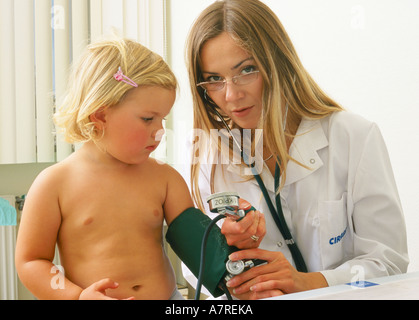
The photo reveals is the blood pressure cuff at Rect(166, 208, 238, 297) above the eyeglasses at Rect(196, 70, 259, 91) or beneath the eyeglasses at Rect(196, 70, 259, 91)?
beneath

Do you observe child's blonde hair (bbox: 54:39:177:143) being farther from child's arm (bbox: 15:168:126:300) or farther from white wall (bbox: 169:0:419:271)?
white wall (bbox: 169:0:419:271)

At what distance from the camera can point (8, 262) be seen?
1172 mm

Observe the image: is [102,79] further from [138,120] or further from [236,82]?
[236,82]

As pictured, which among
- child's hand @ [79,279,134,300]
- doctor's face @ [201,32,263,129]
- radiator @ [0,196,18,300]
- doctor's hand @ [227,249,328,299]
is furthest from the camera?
radiator @ [0,196,18,300]

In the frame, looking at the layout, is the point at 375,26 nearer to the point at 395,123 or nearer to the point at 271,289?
the point at 395,123

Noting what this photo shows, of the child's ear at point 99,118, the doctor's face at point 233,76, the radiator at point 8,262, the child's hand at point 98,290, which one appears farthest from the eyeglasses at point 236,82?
the radiator at point 8,262

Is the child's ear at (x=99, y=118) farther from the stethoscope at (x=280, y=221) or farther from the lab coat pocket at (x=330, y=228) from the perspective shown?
the lab coat pocket at (x=330, y=228)

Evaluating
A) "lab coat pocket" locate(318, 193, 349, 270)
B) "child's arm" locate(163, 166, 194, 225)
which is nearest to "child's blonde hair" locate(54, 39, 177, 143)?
"child's arm" locate(163, 166, 194, 225)

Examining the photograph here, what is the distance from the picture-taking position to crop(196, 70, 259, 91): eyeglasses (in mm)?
781

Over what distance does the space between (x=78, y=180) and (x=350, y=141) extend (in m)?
0.53

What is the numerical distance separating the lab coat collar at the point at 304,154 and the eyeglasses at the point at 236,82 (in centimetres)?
18

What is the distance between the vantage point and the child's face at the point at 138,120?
60 cm

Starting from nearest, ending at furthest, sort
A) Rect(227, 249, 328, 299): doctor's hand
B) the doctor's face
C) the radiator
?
Rect(227, 249, 328, 299): doctor's hand → the doctor's face → the radiator
